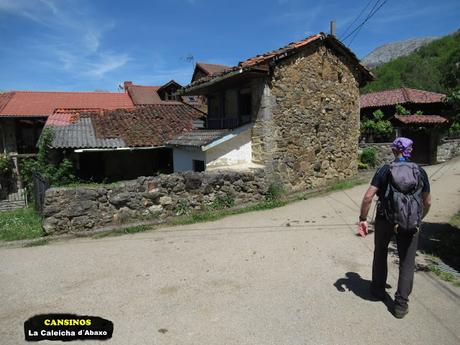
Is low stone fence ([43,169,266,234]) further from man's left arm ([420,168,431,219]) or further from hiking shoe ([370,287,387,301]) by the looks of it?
man's left arm ([420,168,431,219])

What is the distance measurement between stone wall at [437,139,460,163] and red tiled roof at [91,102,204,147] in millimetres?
14172

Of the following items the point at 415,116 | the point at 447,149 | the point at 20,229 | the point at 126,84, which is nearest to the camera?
the point at 20,229

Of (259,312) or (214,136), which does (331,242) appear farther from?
(214,136)

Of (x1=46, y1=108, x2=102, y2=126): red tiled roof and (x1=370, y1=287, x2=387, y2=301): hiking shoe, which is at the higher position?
(x1=46, y1=108, x2=102, y2=126): red tiled roof

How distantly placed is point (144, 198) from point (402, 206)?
600 cm

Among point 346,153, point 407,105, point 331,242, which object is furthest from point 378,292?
point 407,105

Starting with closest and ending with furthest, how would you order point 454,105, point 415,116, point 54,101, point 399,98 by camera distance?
point 454,105
point 415,116
point 399,98
point 54,101

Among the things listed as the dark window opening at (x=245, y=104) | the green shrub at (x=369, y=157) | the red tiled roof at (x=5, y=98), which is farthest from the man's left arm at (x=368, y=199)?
the red tiled roof at (x=5, y=98)

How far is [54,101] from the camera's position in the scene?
23.6m

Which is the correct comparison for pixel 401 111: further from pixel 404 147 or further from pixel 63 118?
pixel 404 147

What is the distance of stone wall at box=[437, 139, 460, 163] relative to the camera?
20.4m

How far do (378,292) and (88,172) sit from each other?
505 inches

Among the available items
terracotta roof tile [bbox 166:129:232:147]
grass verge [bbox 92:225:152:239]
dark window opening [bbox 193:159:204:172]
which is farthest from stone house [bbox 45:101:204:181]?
grass verge [bbox 92:225:152:239]

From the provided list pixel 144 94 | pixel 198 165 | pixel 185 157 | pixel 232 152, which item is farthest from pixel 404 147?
pixel 144 94
